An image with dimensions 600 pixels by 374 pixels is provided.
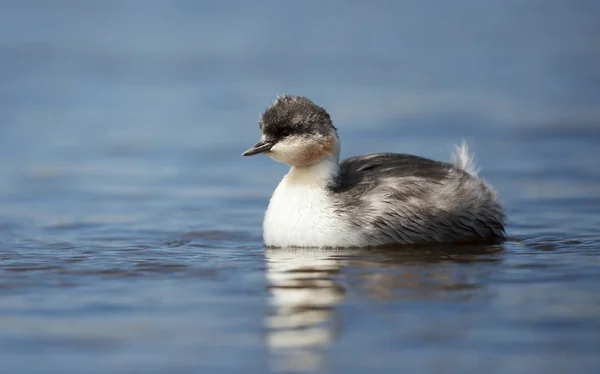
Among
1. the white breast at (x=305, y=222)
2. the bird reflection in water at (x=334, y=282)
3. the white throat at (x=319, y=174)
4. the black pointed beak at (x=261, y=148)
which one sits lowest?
the bird reflection in water at (x=334, y=282)

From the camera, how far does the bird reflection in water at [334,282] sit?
6.34 meters

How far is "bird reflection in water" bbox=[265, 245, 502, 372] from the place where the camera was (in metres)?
6.34

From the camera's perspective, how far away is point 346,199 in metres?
9.07

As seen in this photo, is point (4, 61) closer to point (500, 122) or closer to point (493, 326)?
point (500, 122)

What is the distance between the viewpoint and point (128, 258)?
28.6ft

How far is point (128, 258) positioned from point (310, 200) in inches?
56.2

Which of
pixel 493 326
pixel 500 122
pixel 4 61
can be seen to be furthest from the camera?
pixel 4 61

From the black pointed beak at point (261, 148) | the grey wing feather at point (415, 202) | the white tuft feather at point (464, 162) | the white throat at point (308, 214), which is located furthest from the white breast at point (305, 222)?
the white tuft feather at point (464, 162)

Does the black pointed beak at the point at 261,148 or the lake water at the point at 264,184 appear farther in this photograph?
the black pointed beak at the point at 261,148

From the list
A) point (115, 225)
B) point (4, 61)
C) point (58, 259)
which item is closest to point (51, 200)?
point (115, 225)

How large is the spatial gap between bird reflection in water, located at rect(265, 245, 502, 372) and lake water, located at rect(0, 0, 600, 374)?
0.08 feet

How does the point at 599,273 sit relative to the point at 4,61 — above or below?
below

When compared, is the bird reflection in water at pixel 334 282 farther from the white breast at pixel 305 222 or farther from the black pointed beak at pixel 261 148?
the black pointed beak at pixel 261 148

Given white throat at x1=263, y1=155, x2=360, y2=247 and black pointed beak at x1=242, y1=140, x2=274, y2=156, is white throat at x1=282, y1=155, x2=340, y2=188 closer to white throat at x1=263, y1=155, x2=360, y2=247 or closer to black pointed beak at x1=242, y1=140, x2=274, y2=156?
white throat at x1=263, y1=155, x2=360, y2=247
